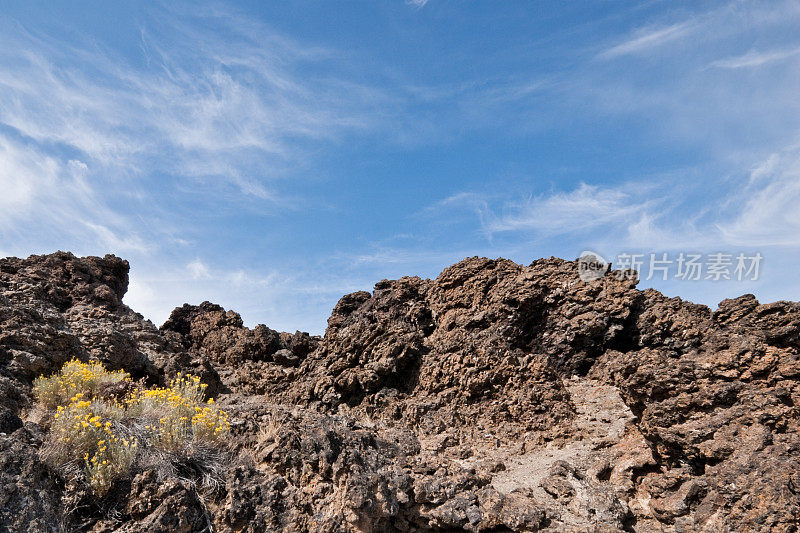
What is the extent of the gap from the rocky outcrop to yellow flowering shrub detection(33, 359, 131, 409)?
0.89 feet

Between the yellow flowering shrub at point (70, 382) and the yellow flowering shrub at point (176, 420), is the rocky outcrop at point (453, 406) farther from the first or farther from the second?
the yellow flowering shrub at point (176, 420)

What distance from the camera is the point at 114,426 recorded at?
7090 millimetres

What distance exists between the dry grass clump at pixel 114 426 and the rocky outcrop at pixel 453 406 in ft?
0.84

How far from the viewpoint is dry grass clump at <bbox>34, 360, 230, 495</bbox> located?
247 inches

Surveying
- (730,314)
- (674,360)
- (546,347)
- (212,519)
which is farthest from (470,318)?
(212,519)

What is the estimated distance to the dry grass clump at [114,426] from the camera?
6.27 meters

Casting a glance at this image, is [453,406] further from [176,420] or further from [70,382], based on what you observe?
[70,382]

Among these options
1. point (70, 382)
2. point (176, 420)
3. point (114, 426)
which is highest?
point (70, 382)

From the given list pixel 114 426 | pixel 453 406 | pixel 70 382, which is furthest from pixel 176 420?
pixel 453 406

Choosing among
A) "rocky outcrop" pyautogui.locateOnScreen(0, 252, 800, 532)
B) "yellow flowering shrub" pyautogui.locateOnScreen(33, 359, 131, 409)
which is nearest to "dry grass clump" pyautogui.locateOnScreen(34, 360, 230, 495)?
"yellow flowering shrub" pyautogui.locateOnScreen(33, 359, 131, 409)

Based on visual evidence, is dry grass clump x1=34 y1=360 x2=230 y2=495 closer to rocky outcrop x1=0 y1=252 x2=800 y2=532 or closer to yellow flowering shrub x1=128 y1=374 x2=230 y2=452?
yellow flowering shrub x1=128 y1=374 x2=230 y2=452

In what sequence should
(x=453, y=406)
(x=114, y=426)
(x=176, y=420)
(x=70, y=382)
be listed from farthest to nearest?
(x=453, y=406) → (x=70, y=382) → (x=176, y=420) → (x=114, y=426)

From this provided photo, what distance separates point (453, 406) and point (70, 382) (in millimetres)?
6708

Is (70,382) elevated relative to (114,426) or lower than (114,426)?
elevated
